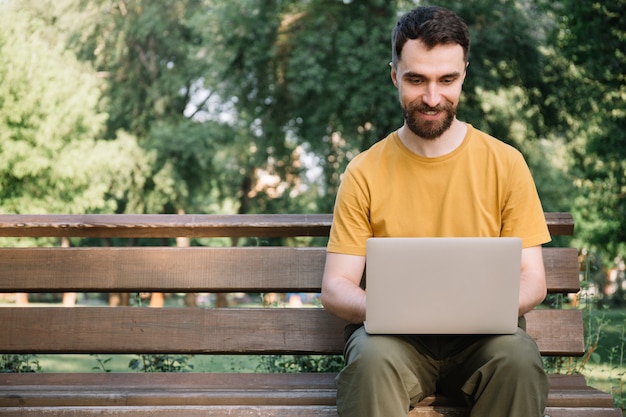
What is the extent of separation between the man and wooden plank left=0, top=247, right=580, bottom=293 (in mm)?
457

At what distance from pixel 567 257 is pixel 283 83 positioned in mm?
14371

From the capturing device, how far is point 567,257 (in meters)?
3.24

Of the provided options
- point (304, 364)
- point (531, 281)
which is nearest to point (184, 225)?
point (531, 281)

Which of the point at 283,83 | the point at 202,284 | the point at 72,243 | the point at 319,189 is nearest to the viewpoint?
the point at 202,284

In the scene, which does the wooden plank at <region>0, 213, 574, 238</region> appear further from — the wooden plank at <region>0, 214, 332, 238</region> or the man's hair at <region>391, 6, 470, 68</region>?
the man's hair at <region>391, 6, 470, 68</region>

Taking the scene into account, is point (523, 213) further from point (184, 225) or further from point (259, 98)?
point (259, 98)

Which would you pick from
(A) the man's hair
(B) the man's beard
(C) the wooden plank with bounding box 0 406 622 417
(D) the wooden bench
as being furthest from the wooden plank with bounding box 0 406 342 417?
(A) the man's hair

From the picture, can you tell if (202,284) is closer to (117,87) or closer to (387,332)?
(387,332)

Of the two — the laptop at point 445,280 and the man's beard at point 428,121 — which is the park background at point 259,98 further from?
the laptop at point 445,280

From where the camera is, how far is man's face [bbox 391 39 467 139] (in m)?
2.71

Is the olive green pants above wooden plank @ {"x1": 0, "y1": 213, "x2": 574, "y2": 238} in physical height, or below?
below

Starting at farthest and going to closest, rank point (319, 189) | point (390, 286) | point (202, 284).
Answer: point (319, 189), point (202, 284), point (390, 286)

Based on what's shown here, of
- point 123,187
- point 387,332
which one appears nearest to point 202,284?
point 387,332

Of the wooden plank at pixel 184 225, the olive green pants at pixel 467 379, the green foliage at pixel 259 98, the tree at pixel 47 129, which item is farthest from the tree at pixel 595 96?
the tree at pixel 47 129
